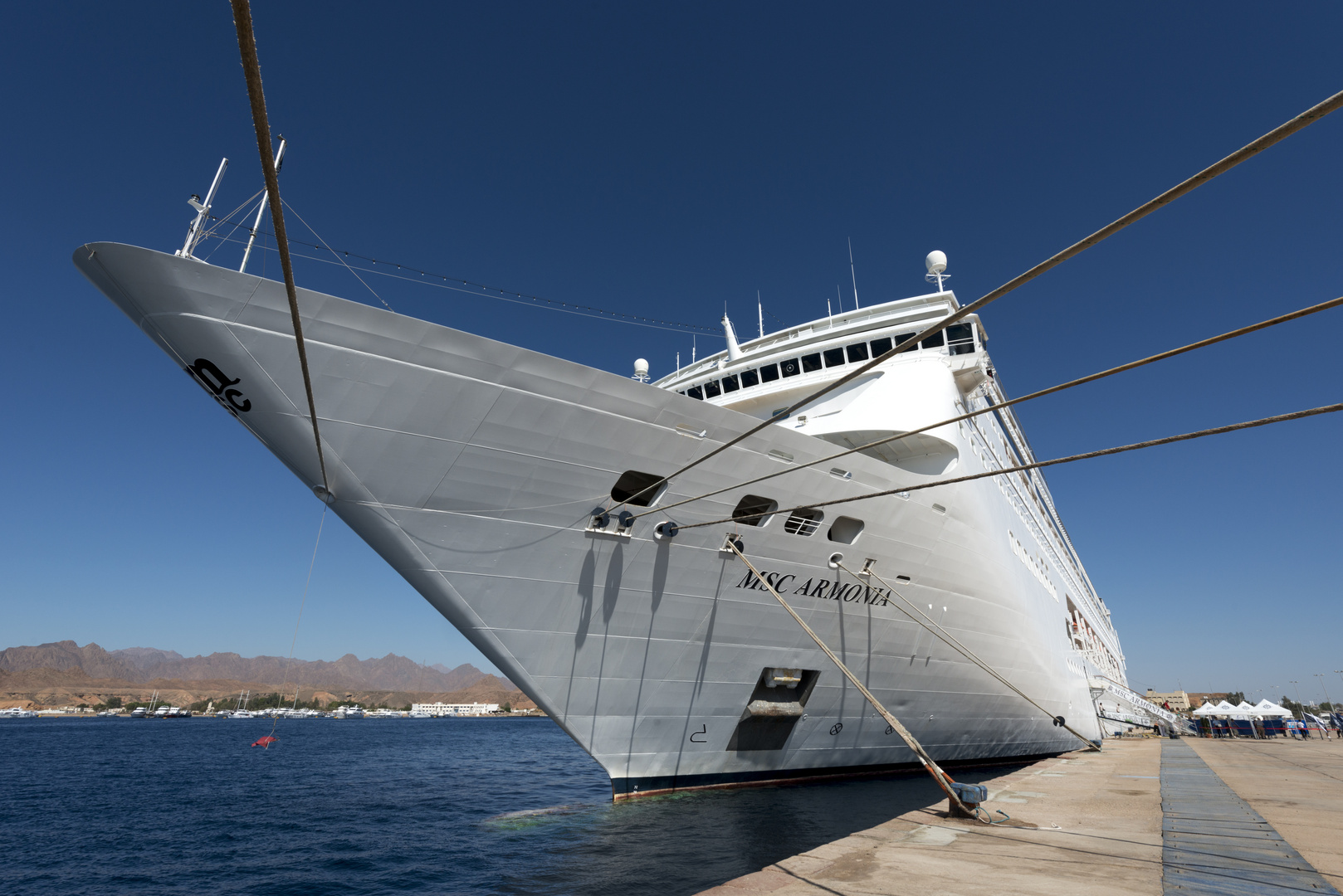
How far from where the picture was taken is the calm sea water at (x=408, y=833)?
7383 millimetres

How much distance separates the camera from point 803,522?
923 centimetres

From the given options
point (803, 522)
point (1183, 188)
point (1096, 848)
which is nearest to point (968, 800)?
point (1096, 848)

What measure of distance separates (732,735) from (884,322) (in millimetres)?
8992

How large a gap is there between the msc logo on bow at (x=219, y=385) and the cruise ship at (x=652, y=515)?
3 cm

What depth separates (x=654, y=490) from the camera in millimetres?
8320

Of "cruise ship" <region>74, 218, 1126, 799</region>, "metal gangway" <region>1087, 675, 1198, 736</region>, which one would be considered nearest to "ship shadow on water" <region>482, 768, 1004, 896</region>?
"cruise ship" <region>74, 218, 1126, 799</region>

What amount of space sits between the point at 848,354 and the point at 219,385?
1102 centimetres

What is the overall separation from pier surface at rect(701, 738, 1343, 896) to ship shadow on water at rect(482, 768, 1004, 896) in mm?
1892

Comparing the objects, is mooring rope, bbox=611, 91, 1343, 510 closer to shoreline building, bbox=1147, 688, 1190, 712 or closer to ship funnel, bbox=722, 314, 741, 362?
ship funnel, bbox=722, 314, 741, 362

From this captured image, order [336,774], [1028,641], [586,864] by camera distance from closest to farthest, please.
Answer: [586,864], [1028,641], [336,774]

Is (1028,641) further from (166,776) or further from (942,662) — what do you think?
(166,776)

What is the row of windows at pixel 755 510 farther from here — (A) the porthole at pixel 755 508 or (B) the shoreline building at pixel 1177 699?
(B) the shoreline building at pixel 1177 699

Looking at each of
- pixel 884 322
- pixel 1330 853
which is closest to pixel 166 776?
pixel 884 322

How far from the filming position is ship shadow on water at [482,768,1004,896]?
22.2ft
